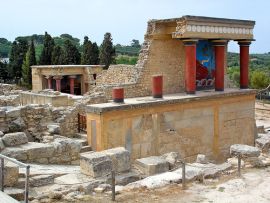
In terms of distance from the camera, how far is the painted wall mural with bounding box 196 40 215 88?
51.9 feet

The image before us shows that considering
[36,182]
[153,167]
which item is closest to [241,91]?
[153,167]

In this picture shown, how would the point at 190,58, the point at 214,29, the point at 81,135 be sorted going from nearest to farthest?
the point at 81,135 → the point at 190,58 → the point at 214,29

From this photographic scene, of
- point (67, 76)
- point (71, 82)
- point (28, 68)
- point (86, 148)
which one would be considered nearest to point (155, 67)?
point (86, 148)

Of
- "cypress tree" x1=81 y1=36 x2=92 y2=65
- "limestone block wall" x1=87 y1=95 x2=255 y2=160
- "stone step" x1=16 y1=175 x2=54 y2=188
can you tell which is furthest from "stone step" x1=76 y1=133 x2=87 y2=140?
"cypress tree" x1=81 y1=36 x2=92 y2=65

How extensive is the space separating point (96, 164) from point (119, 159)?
0.80m

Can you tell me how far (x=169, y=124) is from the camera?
12.9 meters

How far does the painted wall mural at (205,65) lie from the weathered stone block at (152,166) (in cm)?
684

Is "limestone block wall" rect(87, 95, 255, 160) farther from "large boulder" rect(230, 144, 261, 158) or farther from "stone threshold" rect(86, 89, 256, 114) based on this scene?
"large boulder" rect(230, 144, 261, 158)

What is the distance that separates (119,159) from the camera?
9.04 metres

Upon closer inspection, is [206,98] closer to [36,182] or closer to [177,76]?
[177,76]

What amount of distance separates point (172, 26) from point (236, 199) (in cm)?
818

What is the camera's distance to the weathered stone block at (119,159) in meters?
8.91

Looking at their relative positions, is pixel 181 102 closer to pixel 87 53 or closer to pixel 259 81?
pixel 87 53

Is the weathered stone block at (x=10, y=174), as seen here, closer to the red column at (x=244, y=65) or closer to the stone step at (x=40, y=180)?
the stone step at (x=40, y=180)
